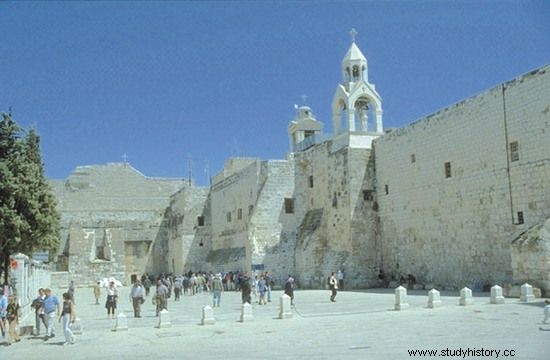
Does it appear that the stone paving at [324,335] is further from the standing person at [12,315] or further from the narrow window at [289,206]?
the narrow window at [289,206]

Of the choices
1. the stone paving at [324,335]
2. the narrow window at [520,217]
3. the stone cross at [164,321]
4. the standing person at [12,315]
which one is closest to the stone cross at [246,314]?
Answer: the stone paving at [324,335]

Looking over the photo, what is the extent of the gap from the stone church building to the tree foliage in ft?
41.3

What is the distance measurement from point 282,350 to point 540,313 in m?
→ 6.48

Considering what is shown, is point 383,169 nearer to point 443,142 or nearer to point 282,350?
point 443,142

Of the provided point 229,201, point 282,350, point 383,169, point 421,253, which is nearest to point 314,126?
point 229,201

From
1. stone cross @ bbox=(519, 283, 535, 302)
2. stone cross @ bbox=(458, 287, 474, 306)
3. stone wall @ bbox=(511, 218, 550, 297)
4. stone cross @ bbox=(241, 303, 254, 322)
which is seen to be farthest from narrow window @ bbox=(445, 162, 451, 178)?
stone cross @ bbox=(241, 303, 254, 322)

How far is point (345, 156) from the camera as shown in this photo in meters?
27.8

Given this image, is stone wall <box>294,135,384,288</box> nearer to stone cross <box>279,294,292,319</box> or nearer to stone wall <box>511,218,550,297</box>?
stone wall <box>511,218,550,297</box>

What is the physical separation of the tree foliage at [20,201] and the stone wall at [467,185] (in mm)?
14006

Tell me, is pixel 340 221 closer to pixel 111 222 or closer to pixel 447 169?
pixel 447 169

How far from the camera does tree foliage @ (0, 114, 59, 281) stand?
18500mm

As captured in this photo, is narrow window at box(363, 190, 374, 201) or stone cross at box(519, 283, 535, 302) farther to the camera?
narrow window at box(363, 190, 374, 201)

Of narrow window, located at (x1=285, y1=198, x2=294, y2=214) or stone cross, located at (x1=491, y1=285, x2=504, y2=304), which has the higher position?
narrow window, located at (x1=285, y1=198, x2=294, y2=214)

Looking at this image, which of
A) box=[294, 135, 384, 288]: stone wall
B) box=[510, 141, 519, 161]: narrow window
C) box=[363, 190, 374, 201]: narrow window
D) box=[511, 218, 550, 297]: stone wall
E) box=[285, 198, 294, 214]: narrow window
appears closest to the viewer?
box=[511, 218, 550, 297]: stone wall
